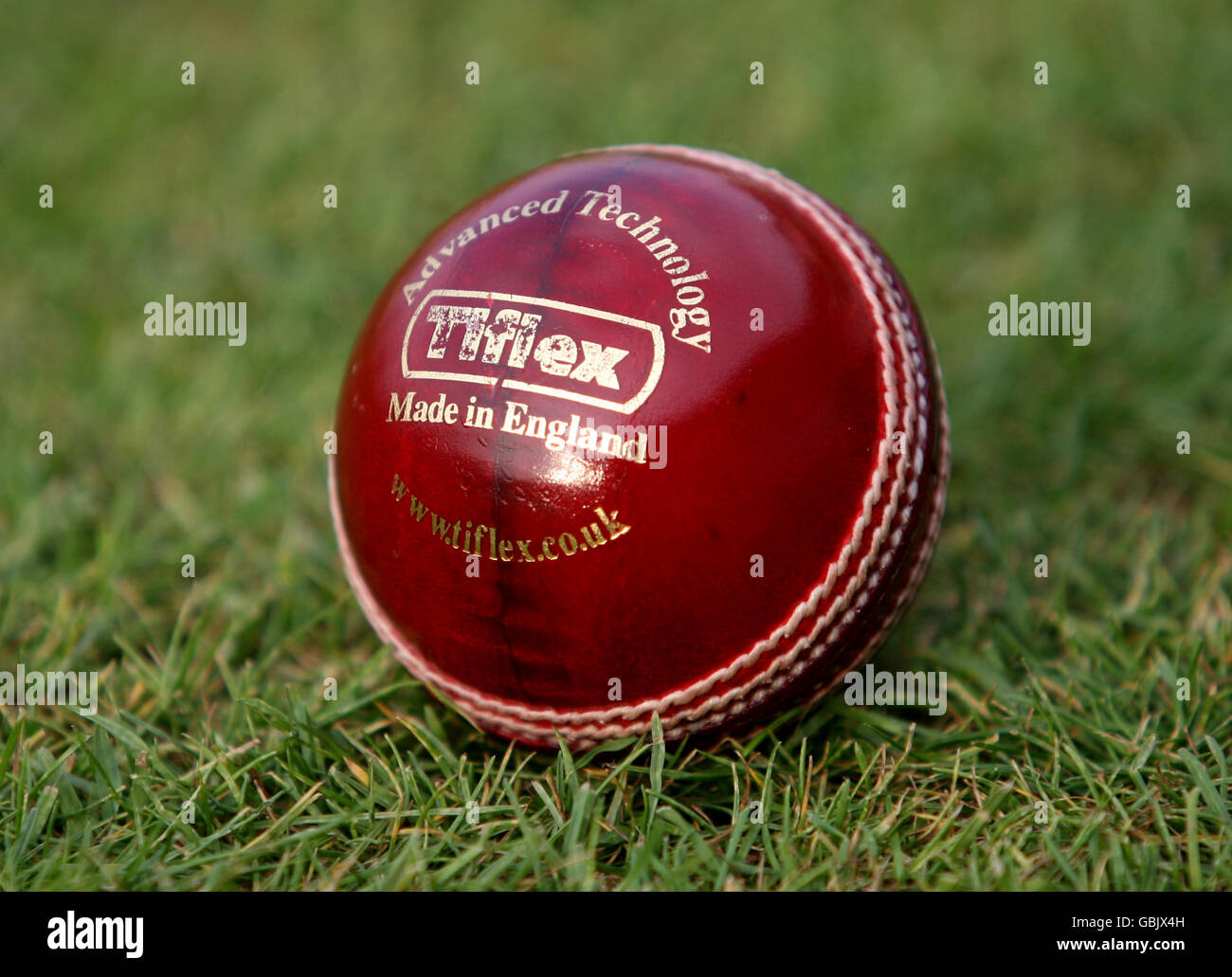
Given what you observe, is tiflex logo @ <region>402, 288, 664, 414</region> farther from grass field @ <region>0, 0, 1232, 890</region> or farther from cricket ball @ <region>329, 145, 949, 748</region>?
grass field @ <region>0, 0, 1232, 890</region>

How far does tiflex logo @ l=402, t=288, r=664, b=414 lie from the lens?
78.7 inches

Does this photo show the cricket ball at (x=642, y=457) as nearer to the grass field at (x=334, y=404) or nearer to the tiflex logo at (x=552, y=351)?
the tiflex logo at (x=552, y=351)

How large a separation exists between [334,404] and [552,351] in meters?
1.78

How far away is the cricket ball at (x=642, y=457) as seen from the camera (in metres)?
2.01

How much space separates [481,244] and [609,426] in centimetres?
48

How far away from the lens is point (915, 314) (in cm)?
233

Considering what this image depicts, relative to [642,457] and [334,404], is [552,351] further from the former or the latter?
[334,404]

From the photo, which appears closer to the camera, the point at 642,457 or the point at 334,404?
the point at 642,457

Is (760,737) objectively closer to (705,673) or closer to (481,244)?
(705,673)

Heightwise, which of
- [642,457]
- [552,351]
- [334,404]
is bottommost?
[642,457]

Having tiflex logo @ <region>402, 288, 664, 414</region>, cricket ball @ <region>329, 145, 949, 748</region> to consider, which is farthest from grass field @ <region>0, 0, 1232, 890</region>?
tiflex logo @ <region>402, 288, 664, 414</region>

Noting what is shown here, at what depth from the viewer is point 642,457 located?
→ 6.53 ft

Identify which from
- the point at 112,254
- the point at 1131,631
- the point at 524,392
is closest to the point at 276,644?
the point at 524,392

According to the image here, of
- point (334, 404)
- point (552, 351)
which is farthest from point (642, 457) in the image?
point (334, 404)
